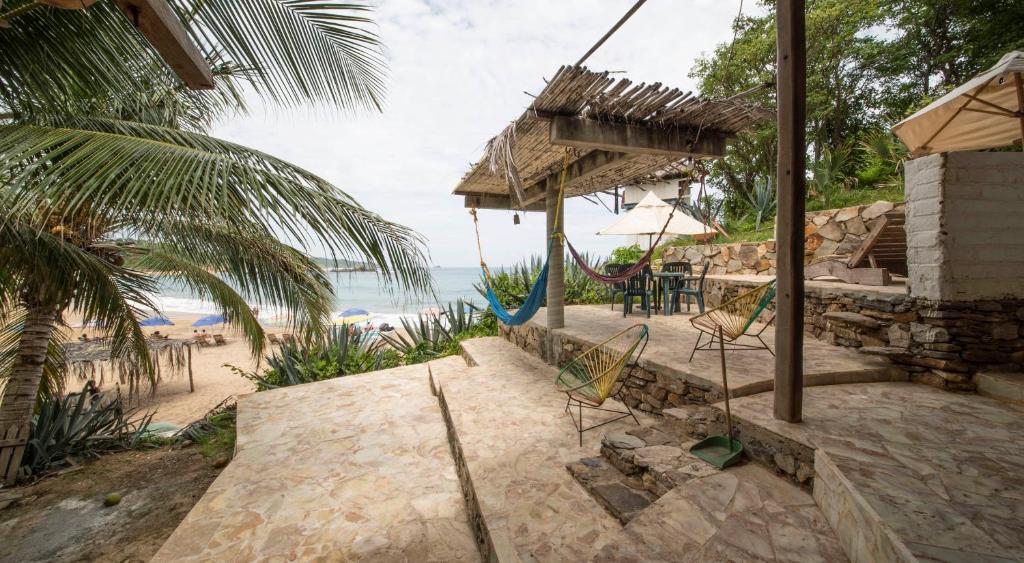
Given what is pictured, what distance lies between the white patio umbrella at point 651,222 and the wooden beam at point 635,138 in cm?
155

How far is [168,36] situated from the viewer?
34.5 inches

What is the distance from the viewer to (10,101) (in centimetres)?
152

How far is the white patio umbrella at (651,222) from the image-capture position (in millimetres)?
4453

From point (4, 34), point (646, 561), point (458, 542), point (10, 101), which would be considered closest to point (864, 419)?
point (646, 561)

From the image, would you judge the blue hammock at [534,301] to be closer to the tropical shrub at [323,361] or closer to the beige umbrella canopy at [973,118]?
the tropical shrub at [323,361]

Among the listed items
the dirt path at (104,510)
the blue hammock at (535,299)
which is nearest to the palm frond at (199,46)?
the blue hammock at (535,299)

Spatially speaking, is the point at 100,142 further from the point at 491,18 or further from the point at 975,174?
the point at 975,174

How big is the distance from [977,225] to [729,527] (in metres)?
2.15

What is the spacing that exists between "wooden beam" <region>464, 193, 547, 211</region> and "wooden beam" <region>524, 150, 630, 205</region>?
0.58 meters

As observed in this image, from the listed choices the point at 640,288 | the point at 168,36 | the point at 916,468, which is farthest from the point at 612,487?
the point at 640,288

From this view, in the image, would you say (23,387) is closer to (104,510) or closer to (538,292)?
(104,510)

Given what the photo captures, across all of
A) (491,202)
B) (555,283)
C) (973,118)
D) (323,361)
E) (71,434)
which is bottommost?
(71,434)

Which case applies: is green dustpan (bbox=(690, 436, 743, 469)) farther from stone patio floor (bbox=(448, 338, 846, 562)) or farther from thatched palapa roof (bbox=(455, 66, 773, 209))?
thatched palapa roof (bbox=(455, 66, 773, 209))

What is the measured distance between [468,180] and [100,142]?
276 centimetres
